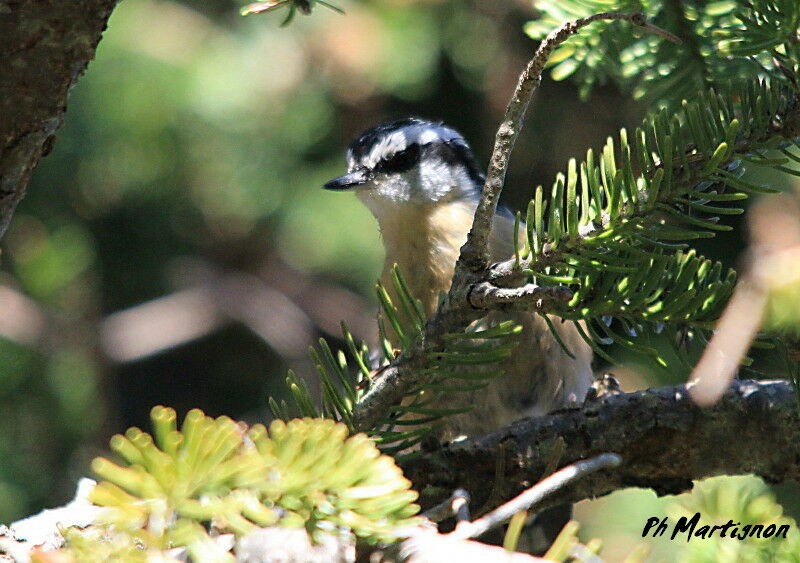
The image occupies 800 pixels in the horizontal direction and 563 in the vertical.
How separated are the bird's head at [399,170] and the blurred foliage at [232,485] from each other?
1.61 metres

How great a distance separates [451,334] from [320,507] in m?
0.35

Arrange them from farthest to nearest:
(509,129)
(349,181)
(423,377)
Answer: (349,181) < (423,377) < (509,129)

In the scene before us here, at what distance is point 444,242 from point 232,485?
1541 millimetres

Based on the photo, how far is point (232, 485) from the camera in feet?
2.43

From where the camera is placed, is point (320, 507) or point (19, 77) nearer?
point (320, 507)

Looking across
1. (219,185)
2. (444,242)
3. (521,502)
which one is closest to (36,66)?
(521,502)

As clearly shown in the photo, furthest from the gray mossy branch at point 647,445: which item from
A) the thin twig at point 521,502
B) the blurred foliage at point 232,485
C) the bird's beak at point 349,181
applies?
the bird's beak at point 349,181

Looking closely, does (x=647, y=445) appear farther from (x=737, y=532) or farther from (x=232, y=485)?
(x=232, y=485)

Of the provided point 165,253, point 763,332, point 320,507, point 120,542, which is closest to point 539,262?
point 763,332

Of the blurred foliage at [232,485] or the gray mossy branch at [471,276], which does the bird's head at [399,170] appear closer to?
the gray mossy branch at [471,276]

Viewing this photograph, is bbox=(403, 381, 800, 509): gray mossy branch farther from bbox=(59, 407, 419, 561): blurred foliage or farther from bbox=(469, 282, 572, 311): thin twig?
bbox=(59, 407, 419, 561): blurred foliage

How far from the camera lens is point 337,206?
317 centimetres

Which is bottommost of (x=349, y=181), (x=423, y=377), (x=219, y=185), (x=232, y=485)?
(x=219, y=185)

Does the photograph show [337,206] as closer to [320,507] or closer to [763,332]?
[763,332]
